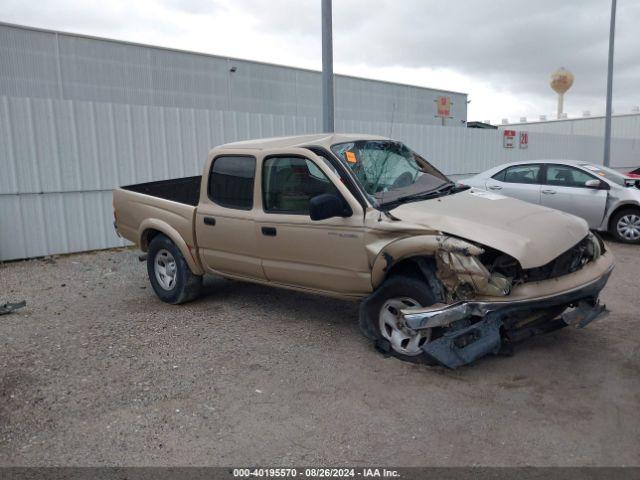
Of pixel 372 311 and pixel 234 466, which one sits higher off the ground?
pixel 372 311

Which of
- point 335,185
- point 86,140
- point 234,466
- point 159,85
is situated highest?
point 159,85

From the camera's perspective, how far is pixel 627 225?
9172 mm

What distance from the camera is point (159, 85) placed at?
22.0 m

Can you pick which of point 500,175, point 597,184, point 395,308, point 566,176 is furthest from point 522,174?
point 395,308

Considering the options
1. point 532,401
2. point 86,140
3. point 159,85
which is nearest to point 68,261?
point 86,140

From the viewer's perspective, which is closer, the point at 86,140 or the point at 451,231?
the point at 451,231

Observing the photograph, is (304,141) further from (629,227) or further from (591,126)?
(591,126)

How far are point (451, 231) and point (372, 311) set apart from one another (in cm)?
98

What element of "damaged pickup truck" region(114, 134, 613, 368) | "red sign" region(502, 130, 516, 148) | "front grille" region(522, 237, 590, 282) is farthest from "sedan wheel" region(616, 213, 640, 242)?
"red sign" region(502, 130, 516, 148)

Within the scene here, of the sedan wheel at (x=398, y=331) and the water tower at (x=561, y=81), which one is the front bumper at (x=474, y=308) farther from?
the water tower at (x=561, y=81)

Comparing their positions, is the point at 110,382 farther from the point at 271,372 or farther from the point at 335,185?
the point at 335,185

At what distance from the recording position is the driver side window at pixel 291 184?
483 centimetres

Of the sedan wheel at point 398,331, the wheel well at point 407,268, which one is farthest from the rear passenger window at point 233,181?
the sedan wheel at point 398,331

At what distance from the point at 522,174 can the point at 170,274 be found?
22.6 ft
